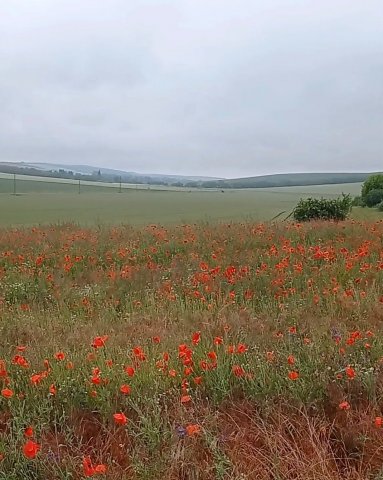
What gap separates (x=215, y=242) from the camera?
7.84 meters

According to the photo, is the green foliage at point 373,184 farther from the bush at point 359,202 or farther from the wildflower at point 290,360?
the wildflower at point 290,360

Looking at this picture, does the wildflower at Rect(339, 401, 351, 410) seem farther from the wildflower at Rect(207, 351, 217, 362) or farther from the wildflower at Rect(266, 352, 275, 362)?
the wildflower at Rect(207, 351, 217, 362)

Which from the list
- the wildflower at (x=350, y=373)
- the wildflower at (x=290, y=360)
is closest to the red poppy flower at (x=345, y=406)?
the wildflower at (x=350, y=373)

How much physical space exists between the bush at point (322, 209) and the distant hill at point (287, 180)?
47.3 m

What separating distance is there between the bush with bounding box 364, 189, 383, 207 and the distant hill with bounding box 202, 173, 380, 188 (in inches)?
1370

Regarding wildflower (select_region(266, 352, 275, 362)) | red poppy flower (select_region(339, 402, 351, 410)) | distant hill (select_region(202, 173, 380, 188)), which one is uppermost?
distant hill (select_region(202, 173, 380, 188))

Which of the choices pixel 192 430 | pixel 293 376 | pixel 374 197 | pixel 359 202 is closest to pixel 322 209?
pixel 293 376

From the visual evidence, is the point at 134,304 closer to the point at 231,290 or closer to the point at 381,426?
the point at 231,290

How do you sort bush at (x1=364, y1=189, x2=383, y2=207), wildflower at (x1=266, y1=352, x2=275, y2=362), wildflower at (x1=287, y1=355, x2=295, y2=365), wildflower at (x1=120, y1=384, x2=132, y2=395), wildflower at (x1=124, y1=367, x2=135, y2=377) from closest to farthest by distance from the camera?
wildflower at (x1=120, y1=384, x2=132, y2=395) < wildflower at (x1=124, y1=367, x2=135, y2=377) < wildflower at (x1=287, y1=355, x2=295, y2=365) < wildflower at (x1=266, y1=352, x2=275, y2=362) < bush at (x1=364, y1=189, x2=383, y2=207)

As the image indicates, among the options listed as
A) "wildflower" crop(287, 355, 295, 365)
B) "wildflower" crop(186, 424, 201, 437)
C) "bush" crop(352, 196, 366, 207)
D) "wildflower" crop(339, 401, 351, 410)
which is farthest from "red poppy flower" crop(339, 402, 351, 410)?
"bush" crop(352, 196, 366, 207)

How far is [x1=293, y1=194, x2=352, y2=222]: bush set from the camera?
1466 cm

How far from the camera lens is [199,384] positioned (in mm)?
2408

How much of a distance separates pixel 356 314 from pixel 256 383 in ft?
5.22

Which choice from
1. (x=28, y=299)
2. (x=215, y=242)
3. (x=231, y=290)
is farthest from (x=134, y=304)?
(x=215, y=242)
